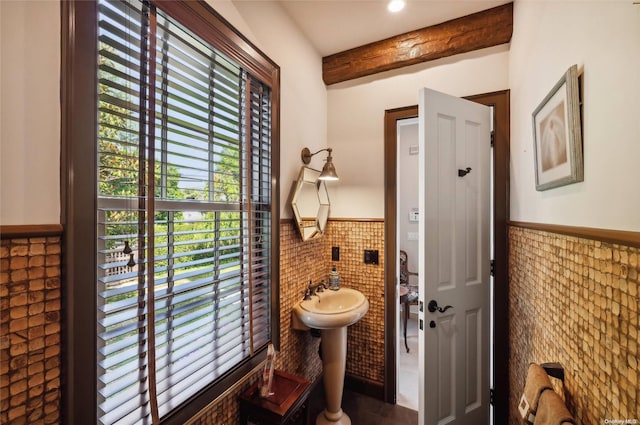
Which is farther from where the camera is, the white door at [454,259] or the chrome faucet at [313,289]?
the chrome faucet at [313,289]

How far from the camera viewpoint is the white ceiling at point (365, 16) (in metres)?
1.63

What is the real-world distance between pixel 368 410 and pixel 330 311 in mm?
962

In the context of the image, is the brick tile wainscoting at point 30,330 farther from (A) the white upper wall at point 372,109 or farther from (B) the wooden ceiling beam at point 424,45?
(B) the wooden ceiling beam at point 424,45

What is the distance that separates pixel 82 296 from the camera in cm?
71

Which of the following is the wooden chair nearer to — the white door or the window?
the white door

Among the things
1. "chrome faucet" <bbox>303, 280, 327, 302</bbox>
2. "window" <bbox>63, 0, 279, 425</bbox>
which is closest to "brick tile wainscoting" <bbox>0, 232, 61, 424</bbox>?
"window" <bbox>63, 0, 279, 425</bbox>

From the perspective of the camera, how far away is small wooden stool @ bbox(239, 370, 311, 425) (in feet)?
3.94

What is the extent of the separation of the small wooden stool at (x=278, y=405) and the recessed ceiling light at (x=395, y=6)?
2378mm

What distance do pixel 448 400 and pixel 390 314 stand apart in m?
0.64

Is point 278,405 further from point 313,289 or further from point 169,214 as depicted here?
point 169,214

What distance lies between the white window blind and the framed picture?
132cm

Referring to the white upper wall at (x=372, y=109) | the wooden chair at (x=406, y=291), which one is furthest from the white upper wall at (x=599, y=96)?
the wooden chair at (x=406, y=291)

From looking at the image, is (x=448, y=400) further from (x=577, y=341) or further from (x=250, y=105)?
(x=250, y=105)

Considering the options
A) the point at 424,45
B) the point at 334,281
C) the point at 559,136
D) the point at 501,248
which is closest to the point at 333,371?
the point at 334,281
